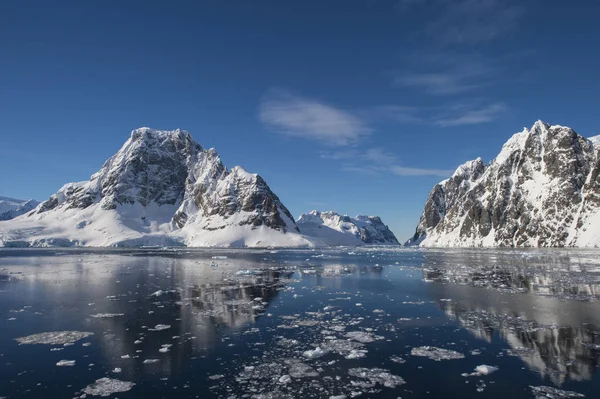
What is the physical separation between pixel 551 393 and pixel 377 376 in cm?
565

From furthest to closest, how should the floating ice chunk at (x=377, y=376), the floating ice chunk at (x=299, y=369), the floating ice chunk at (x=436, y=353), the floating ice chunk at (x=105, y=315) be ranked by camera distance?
the floating ice chunk at (x=105, y=315)
the floating ice chunk at (x=436, y=353)
the floating ice chunk at (x=299, y=369)
the floating ice chunk at (x=377, y=376)

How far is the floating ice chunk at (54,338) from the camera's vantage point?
1970cm

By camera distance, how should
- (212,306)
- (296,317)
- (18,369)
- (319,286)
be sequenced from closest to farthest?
1. (18,369)
2. (296,317)
3. (212,306)
4. (319,286)

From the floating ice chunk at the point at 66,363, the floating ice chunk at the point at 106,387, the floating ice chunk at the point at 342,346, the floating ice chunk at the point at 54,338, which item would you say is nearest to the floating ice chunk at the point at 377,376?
the floating ice chunk at the point at 342,346

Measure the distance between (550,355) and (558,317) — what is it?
8445 millimetres

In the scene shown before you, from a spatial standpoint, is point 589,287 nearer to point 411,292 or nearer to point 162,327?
point 411,292

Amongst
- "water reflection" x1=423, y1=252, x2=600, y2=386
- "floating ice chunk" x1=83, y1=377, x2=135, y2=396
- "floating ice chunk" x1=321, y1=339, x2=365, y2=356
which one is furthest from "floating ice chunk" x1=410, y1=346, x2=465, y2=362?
"floating ice chunk" x1=83, y1=377, x2=135, y2=396

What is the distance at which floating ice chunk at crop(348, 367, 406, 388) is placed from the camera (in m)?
14.1

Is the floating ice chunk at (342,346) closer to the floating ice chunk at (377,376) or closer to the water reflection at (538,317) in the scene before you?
the floating ice chunk at (377,376)

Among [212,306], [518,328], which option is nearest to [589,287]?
[518,328]

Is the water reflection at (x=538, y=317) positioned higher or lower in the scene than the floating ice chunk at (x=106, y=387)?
higher

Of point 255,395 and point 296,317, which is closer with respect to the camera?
point 255,395

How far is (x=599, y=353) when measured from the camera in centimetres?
1702

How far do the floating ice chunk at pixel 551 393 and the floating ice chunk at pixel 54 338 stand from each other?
2025 centimetres
